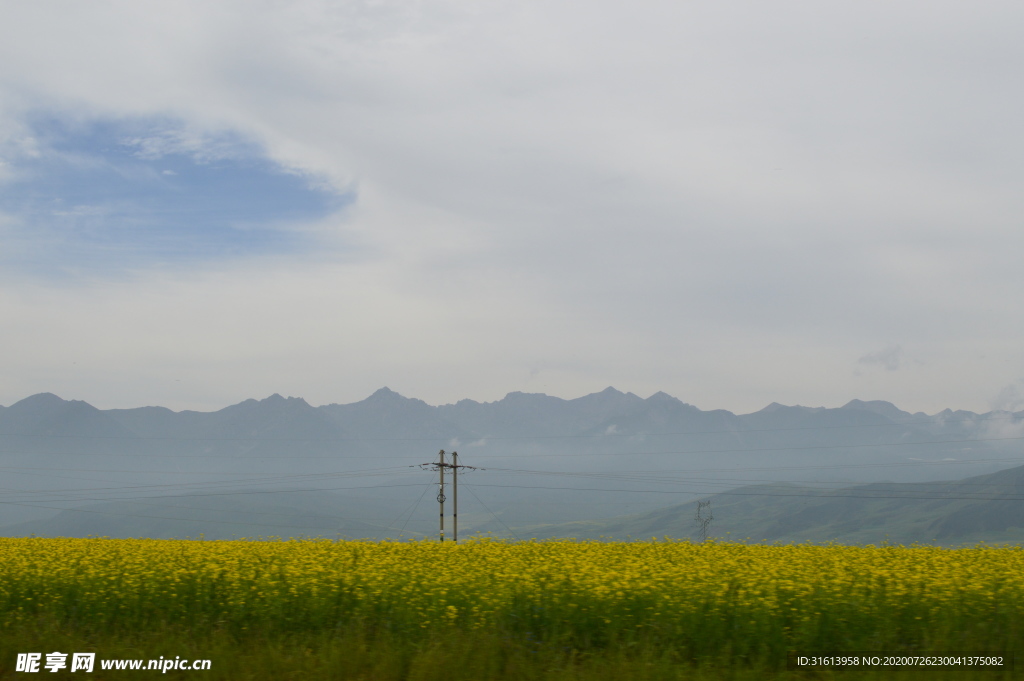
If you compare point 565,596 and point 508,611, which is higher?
point 565,596

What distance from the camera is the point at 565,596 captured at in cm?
1276

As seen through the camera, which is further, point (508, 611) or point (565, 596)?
point (565, 596)

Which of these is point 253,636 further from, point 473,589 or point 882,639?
point 882,639

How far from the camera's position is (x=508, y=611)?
12.6 metres

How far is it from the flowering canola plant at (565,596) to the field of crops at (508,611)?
3 centimetres

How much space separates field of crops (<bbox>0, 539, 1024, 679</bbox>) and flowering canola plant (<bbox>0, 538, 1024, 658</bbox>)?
0.03 m

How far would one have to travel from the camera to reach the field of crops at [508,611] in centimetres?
1131

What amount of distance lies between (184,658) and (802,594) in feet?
29.3

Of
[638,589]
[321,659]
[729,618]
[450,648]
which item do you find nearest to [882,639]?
[729,618]

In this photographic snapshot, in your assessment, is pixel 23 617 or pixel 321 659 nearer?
pixel 321 659

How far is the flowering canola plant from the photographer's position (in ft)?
39.0

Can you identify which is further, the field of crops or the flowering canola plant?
the flowering canola plant

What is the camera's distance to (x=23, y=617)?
13969 mm

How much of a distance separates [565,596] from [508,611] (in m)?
0.90
